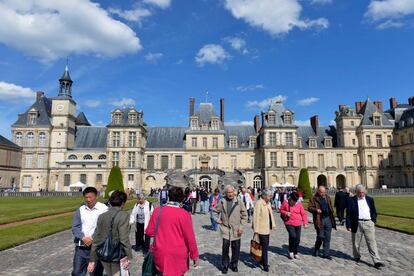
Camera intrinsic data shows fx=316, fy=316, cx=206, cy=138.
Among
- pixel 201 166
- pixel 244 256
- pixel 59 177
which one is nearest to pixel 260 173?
pixel 201 166

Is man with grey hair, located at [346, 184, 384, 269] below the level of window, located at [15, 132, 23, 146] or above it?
below

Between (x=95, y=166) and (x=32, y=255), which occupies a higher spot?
(x=95, y=166)

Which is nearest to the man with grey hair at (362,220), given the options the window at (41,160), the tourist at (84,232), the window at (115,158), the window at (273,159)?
the tourist at (84,232)

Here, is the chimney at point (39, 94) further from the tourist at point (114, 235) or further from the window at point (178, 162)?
the tourist at point (114, 235)

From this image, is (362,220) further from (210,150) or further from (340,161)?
(340,161)

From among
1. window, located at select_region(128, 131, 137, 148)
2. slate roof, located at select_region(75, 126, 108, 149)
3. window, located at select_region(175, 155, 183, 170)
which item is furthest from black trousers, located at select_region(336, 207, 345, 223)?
slate roof, located at select_region(75, 126, 108, 149)

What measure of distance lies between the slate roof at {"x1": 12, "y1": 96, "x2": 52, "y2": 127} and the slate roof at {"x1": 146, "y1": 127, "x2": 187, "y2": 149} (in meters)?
16.3

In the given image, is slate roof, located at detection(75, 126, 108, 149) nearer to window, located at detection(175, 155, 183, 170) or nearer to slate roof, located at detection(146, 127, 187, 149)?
slate roof, located at detection(146, 127, 187, 149)

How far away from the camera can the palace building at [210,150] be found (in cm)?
4822

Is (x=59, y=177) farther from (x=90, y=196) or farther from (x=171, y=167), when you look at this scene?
(x=90, y=196)

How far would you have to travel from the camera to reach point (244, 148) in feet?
172

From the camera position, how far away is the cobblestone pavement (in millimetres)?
7188

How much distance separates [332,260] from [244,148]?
44.2 m

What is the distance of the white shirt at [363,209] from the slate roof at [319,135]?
151 ft
